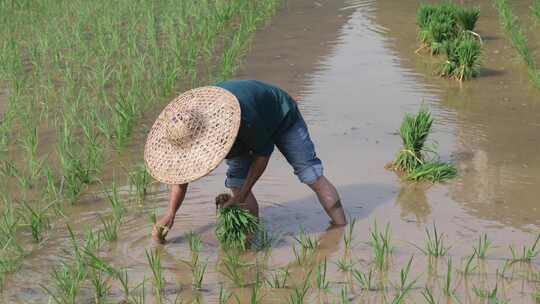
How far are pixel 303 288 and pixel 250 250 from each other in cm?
68

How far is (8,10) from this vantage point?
8938 millimetres

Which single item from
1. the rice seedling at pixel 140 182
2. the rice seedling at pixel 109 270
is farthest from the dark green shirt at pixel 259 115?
Answer: the rice seedling at pixel 140 182

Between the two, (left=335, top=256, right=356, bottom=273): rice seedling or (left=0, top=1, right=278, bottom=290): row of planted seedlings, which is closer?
(left=335, top=256, right=356, bottom=273): rice seedling

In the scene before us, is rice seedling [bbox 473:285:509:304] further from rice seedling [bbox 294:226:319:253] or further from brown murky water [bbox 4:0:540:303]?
rice seedling [bbox 294:226:319:253]

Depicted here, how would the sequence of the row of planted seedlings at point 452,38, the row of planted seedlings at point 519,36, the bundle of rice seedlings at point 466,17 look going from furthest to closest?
the bundle of rice seedlings at point 466,17
the row of planted seedlings at point 452,38
the row of planted seedlings at point 519,36

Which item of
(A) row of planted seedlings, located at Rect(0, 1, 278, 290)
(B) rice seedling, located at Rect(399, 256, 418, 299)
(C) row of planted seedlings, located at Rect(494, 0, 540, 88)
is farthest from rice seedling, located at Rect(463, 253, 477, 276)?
(C) row of planted seedlings, located at Rect(494, 0, 540, 88)

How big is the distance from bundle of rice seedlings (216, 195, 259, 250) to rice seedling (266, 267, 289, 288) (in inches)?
9.7

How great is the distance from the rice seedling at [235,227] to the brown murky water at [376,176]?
0.32 feet

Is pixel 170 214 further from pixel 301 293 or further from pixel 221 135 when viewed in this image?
pixel 301 293

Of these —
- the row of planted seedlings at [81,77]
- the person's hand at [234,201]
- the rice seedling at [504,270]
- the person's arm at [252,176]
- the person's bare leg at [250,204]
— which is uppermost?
the person's arm at [252,176]

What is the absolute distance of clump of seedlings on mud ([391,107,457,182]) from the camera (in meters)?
5.00

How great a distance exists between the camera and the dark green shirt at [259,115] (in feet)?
11.9

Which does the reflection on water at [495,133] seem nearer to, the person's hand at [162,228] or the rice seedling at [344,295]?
the rice seedling at [344,295]

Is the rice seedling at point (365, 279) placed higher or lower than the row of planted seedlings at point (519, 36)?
higher
